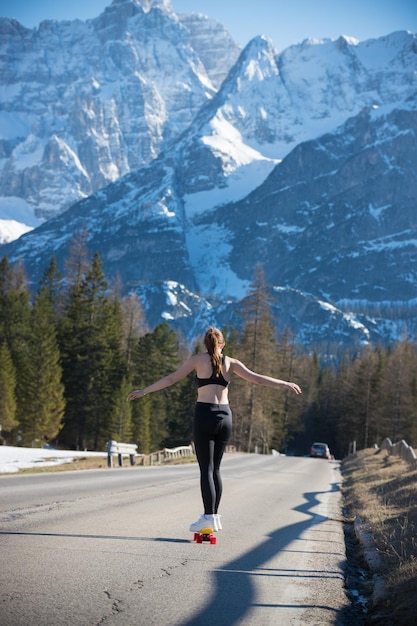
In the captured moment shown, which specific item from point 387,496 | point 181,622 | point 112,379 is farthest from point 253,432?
point 181,622

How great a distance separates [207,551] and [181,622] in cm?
282

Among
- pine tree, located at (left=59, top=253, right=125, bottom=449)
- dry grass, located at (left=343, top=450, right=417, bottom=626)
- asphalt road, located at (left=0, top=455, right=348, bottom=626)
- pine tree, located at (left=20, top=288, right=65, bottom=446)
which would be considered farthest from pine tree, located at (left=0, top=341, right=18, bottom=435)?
asphalt road, located at (left=0, top=455, right=348, bottom=626)

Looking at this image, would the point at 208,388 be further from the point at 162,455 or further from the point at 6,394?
the point at 6,394

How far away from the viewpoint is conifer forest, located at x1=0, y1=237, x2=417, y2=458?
5247 cm

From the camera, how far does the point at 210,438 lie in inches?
329

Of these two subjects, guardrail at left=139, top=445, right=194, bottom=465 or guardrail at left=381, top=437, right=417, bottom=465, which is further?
guardrail at left=139, top=445, right=194, bottom=465

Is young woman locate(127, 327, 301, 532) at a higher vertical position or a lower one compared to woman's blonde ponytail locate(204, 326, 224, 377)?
lower

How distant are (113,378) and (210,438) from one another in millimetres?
53495

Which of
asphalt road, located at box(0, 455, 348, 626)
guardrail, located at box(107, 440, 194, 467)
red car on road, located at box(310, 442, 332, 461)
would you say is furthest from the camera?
red car on road, located at box(310, 442, 332, 461)

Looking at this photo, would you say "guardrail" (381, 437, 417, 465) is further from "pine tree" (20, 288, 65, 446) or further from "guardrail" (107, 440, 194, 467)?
"pine tree" (20, 288, 65, 446)

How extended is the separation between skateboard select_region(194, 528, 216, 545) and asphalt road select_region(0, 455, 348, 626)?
9 centimetres

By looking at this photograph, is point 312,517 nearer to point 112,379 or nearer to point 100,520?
point 100,520

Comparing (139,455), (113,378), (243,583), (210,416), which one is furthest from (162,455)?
(243,583)

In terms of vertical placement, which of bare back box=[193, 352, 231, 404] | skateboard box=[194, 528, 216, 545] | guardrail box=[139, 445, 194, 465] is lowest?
guardrail box=[139, 445, 194, 465]
